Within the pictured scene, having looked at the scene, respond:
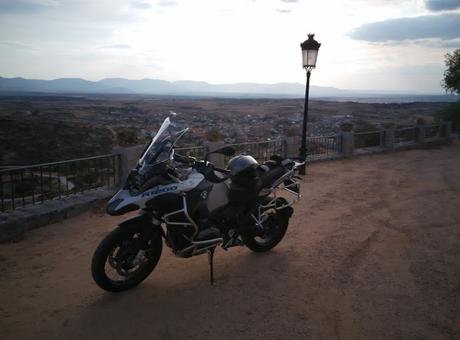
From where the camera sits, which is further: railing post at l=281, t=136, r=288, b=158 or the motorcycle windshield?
railing post at l=281, t=136, r=288, b=158

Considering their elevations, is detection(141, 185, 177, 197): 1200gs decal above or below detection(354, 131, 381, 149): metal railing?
above

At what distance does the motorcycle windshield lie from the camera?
4055mm

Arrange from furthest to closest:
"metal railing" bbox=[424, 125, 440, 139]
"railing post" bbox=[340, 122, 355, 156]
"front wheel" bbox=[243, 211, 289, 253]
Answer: "metal railing" bbox=[424, 125, 440, 139] < "railing post" bbox=[340, 122, 355, 156] < "front wheel" bbox=[243, 211, 289, 253]

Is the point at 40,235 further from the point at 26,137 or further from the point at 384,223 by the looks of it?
the point at 26,137

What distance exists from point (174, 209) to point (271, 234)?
176 cm

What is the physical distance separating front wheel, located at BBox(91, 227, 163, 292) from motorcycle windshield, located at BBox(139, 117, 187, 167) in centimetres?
71

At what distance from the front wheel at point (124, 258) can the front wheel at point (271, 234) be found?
1403 millimetres

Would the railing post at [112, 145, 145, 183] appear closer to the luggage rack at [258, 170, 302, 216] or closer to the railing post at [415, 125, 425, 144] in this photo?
the luggage rack at [258, 170, 302, 216]

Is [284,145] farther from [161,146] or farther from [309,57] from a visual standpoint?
[161,146]

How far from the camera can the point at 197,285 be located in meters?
4.52

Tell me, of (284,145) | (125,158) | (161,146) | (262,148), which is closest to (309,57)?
(284,145)

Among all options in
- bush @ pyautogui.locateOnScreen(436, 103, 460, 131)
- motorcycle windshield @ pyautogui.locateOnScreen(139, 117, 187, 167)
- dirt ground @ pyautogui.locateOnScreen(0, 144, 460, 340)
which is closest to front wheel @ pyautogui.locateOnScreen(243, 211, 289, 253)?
dirt ground @ pyautogui.locateOnScreen(0, 144, 460, 340)

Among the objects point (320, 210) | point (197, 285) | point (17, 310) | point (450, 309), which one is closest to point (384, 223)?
point (320, 210)

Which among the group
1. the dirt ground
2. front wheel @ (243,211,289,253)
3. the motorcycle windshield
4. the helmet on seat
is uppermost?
the motorcycle windshield
